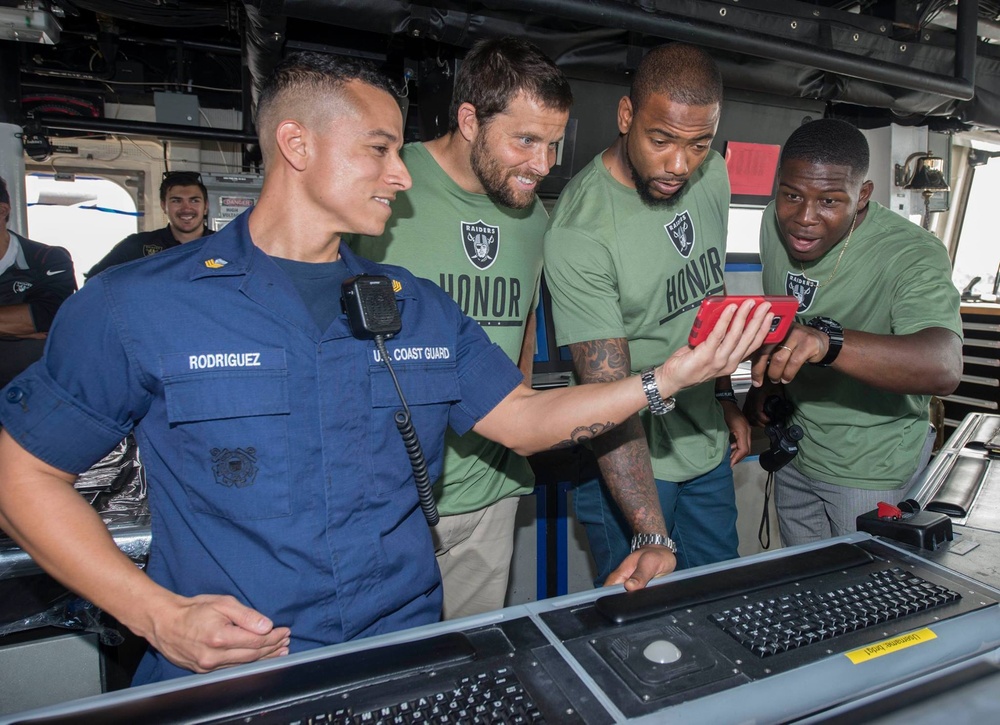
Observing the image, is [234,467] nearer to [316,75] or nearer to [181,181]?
[316,75]

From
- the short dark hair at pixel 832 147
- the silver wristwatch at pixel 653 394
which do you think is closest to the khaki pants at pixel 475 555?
the silver wristwatch at pixel 653 394

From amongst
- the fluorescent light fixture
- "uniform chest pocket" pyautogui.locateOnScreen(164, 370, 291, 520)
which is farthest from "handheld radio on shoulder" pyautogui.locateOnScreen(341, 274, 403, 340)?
the fluorescent light fixture

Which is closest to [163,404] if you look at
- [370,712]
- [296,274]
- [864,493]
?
[296,274]

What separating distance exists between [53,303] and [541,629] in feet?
10.3

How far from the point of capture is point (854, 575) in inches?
46.6

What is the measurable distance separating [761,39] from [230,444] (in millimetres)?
2003

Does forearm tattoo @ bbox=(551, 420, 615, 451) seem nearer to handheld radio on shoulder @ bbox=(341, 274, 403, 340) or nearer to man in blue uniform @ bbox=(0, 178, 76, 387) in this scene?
handheld radio on shoulder @ bbox=(341, 274, 403, 340)

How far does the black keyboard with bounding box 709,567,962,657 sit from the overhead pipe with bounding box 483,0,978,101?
4.86 feet

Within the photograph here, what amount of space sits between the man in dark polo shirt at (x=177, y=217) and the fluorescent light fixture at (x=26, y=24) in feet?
5.20

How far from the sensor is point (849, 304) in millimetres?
2025

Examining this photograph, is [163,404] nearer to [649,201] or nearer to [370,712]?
[370,712]

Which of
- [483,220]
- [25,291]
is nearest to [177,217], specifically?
[25,291]

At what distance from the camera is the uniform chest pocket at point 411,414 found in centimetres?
123

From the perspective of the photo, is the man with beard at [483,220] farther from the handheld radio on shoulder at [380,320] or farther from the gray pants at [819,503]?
the gray pants at [819,503]
